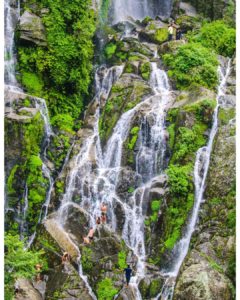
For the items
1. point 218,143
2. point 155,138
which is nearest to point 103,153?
point 155,138

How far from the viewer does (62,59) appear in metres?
17.9

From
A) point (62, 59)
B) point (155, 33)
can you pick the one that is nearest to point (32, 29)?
point (62, 59)

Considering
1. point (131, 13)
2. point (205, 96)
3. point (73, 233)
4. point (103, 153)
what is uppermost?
point (131, 13)

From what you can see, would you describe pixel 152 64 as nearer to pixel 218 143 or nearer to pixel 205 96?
pixel 205 96

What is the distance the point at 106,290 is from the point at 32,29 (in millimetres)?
11351

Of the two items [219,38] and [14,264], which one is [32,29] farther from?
[14,264]

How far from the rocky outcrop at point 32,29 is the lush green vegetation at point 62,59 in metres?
0.23

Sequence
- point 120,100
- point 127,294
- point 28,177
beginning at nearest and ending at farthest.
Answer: point 127,294 → point 28,177 → point 120,100

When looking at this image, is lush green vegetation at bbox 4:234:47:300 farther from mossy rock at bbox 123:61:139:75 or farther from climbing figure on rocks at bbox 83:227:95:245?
mossy rock at bbox 123:61:139:75

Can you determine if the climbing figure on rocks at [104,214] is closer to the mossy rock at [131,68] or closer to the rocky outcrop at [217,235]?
the rocky outcrop at [217,235]

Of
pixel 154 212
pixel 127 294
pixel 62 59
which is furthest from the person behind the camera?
pixel 62 59

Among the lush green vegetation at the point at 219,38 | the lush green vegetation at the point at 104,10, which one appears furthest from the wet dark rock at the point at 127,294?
the lush green vegetation at the point at 104,10

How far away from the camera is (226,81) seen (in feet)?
55.7

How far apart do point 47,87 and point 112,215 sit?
6847mm
